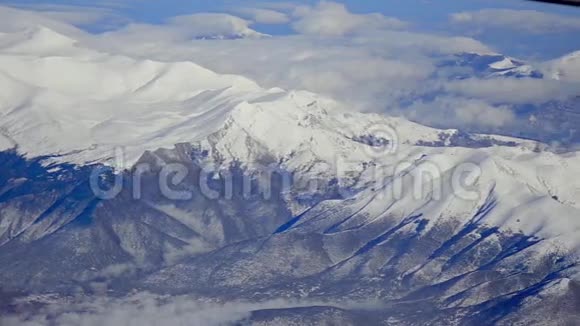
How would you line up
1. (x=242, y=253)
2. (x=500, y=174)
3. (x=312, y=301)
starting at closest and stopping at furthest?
(x=312, y=301) → (x=242, y=253) → (x=500, y=174)

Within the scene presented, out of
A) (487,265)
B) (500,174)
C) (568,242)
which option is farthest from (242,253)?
(500,174)

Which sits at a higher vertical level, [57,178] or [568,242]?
[57,178]

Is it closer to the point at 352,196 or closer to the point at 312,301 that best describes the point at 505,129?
the point at 352,196

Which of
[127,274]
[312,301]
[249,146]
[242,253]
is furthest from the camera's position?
[249,146]

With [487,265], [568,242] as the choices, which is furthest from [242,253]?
[568,242]

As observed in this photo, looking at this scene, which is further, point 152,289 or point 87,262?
point 87,262

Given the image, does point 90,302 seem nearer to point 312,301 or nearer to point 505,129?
point 312,301
